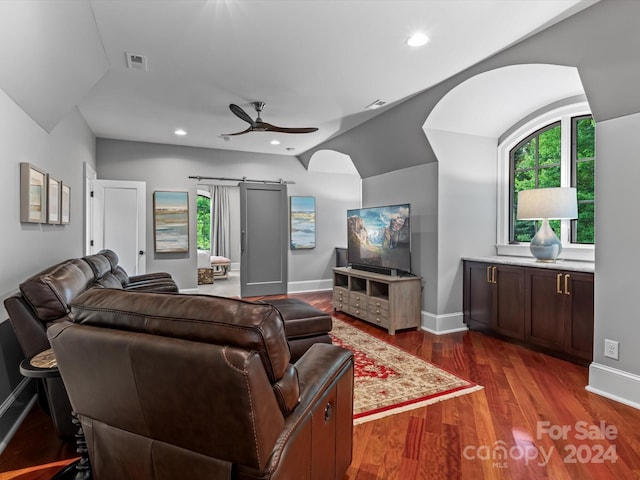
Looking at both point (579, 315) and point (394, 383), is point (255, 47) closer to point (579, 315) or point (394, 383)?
point (394, 383)

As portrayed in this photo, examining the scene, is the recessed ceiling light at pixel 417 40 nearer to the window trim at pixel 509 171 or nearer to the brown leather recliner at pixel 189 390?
the window trim at pixel 509 171

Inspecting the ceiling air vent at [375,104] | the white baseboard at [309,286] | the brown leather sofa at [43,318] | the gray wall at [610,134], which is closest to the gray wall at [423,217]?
the ceiling air vent at [375,104]

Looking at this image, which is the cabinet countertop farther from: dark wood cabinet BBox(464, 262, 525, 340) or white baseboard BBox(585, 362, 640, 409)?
white baseboard BBox(585, 362, 640, 409)

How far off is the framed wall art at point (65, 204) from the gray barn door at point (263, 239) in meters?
3.02

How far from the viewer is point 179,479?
115 cm

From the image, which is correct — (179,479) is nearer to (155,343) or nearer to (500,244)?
(155,343)

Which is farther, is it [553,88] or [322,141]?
[322,141]

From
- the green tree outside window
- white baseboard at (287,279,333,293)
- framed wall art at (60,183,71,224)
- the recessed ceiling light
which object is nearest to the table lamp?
the recessed ceiling light

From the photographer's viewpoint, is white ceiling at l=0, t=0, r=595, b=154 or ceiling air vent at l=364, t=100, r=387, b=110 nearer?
white ceiling at l=0, t=0, r=595, b=154

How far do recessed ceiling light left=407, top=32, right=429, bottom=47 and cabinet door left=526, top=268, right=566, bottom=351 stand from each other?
2.35m

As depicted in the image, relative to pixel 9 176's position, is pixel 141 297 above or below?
below

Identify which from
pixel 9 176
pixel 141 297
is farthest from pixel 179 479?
pixel 9 176

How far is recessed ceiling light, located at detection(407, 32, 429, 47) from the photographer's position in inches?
107

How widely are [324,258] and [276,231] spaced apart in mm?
1157
